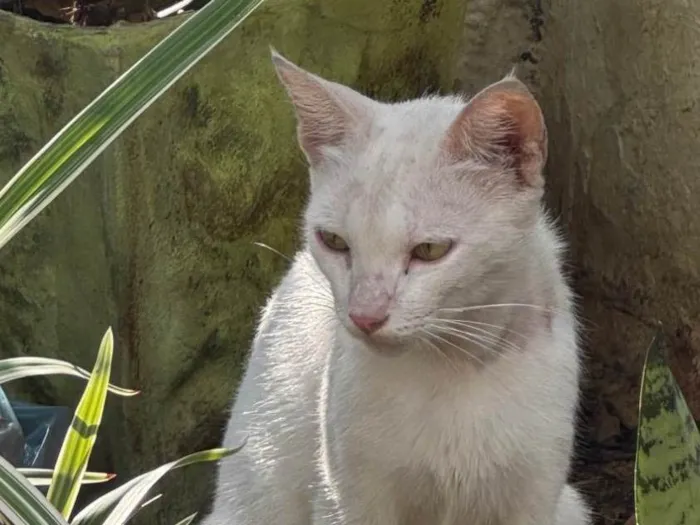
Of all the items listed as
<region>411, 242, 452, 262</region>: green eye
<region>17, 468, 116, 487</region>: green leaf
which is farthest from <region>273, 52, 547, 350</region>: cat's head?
<region>17, 468, 116, 487</region>: green leaf

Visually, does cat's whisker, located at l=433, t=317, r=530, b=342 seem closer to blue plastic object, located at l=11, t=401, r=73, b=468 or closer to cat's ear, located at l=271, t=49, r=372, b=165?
cat's ear, located at l=271, t=49, r=372, b=165

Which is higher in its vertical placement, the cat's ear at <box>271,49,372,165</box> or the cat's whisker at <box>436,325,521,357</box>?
the cat's ear at <box>271,49,372,165</box>

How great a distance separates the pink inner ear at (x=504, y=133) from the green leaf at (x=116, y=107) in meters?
0.24

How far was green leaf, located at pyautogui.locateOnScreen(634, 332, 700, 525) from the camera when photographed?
3.04ft

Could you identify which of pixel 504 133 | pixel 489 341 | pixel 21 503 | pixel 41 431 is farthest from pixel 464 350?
pixel 41 431

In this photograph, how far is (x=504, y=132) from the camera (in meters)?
1.13

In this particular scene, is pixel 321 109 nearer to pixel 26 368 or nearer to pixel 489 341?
pixel 489 341

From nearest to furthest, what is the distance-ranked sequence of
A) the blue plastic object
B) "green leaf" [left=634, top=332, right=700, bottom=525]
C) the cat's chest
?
1. "green leaf" [left=634, top=332, right=700, bottom=525]
2. the cat's chest
3. the blue plastic object

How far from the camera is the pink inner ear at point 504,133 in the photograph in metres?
1.08

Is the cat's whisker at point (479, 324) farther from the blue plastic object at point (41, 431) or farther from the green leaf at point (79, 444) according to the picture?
the blue plastic object at point (41, 431)

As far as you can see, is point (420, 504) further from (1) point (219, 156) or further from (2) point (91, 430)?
(1) point (219, 156)

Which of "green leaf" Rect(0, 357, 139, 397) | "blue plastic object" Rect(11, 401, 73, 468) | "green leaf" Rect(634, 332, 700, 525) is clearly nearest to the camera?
"green leaf" Rect(634, 332, 700, 525)

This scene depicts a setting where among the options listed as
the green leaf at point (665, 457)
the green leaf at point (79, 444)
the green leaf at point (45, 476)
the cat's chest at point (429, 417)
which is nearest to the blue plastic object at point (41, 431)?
the green leaf at point (45, 476)

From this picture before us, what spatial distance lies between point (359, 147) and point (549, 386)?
1.20ft
